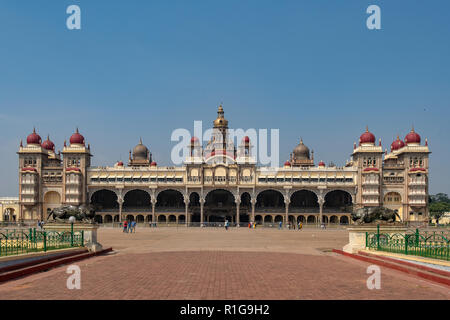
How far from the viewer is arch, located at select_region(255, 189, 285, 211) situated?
82.6 m

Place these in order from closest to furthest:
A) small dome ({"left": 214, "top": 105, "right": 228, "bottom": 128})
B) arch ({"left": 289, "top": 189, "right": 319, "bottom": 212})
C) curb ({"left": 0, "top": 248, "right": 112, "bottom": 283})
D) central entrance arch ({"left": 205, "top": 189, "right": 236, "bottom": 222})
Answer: curb ({"left": 0, "top": 248, "right": 112, "bottom": 283}) < central entrance arch ({"left": 205, "top": 189, "right": 236, "bottom": 222}) < arch ({"left": 289, "top": 189, "right": 319, "bottom": 212}) < small dome ({"left": 214, "top": 105, "right": 228, "bottom": 128})

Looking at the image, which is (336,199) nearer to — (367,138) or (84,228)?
(367,138)

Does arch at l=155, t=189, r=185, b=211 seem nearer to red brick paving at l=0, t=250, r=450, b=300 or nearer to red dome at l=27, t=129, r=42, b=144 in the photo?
red dome at l=27, t=129, r=42, b=144

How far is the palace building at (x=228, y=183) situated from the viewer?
245 feet

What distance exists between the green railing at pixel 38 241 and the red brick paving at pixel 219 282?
6.66ft

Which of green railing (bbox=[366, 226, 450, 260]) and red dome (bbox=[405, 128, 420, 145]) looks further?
red dome (bbox=[405, 128, 420, 145])

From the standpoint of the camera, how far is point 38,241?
814 inches

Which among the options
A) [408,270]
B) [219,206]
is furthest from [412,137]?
[408,270]

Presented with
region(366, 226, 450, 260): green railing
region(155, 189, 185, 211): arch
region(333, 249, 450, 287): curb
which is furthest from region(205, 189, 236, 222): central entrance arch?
region(333, 249, 450, 287): curb

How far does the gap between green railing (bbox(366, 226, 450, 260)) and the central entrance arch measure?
5656 cm

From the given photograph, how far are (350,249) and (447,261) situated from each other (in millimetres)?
7251

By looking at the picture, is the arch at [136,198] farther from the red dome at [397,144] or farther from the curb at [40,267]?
the curb at [40,267]

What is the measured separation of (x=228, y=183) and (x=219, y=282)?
63420 millimetres

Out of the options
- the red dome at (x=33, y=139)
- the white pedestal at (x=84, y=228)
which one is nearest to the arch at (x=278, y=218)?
the red dome at (x=33, y=139)
